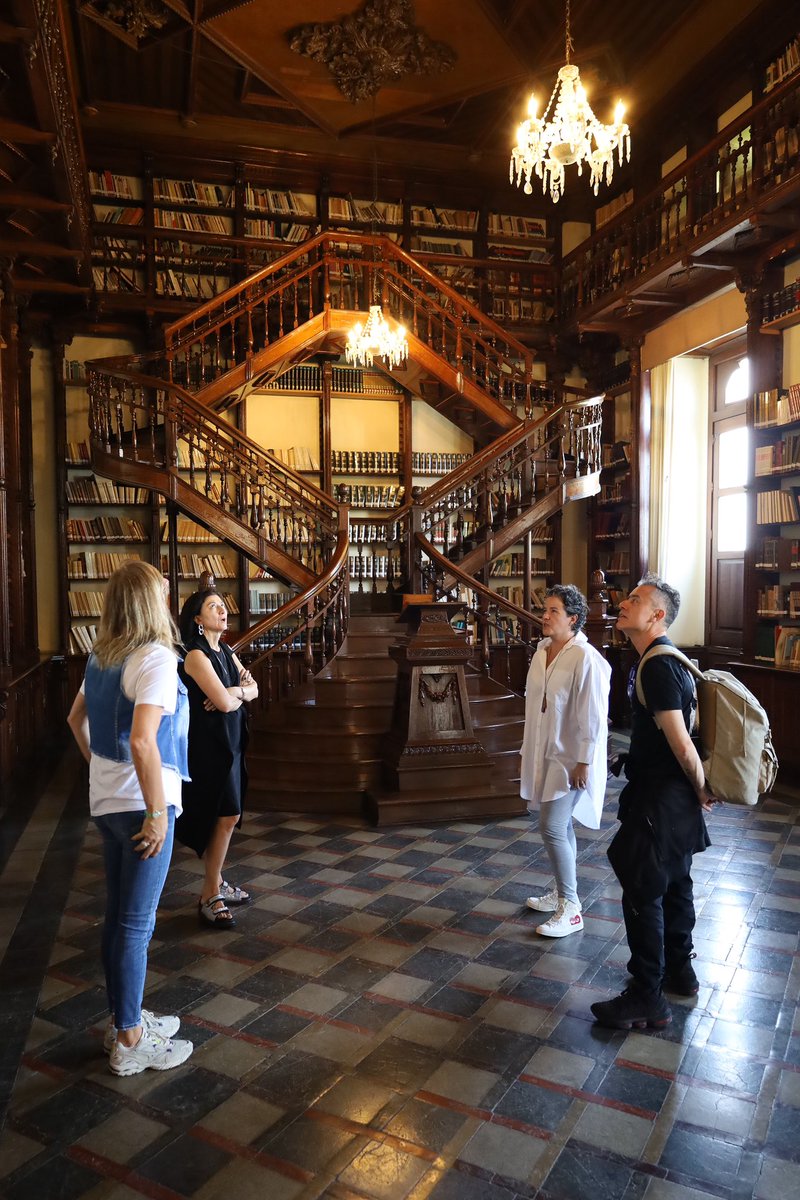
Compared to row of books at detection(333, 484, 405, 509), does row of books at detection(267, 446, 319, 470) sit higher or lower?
higher

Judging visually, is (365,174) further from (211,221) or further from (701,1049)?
(701,1049)

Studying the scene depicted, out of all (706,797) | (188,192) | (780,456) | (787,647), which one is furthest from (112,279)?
(706,797)

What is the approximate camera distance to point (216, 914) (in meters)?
3.47

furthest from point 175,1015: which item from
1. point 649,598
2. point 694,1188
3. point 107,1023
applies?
point 649,598

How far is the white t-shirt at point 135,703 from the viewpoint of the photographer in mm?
2246

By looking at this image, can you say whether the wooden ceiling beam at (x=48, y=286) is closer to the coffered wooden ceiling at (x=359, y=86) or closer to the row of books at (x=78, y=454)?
the coffered wooden ceiling at (x=359, y=86)

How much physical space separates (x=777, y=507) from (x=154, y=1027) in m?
6.07

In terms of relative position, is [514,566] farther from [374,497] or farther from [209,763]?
[209,763]

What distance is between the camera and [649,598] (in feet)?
8.97

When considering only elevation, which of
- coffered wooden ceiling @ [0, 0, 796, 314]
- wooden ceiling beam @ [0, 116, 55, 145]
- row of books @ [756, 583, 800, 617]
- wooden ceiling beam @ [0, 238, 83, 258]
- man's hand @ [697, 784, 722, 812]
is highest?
coffered wooden ceiling @ [0, 0, 796, 314]

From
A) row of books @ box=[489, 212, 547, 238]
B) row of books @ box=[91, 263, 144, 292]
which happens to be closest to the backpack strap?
row of books @ box=[91, 263, 144, 292]

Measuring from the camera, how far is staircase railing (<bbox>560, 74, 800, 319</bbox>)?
6195 mm

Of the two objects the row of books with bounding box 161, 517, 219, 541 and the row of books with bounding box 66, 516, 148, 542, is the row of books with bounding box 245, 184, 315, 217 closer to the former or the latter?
the row of books with bounding box 161, 517, 219, 541

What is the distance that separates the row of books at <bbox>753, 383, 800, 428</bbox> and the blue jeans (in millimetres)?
5954
